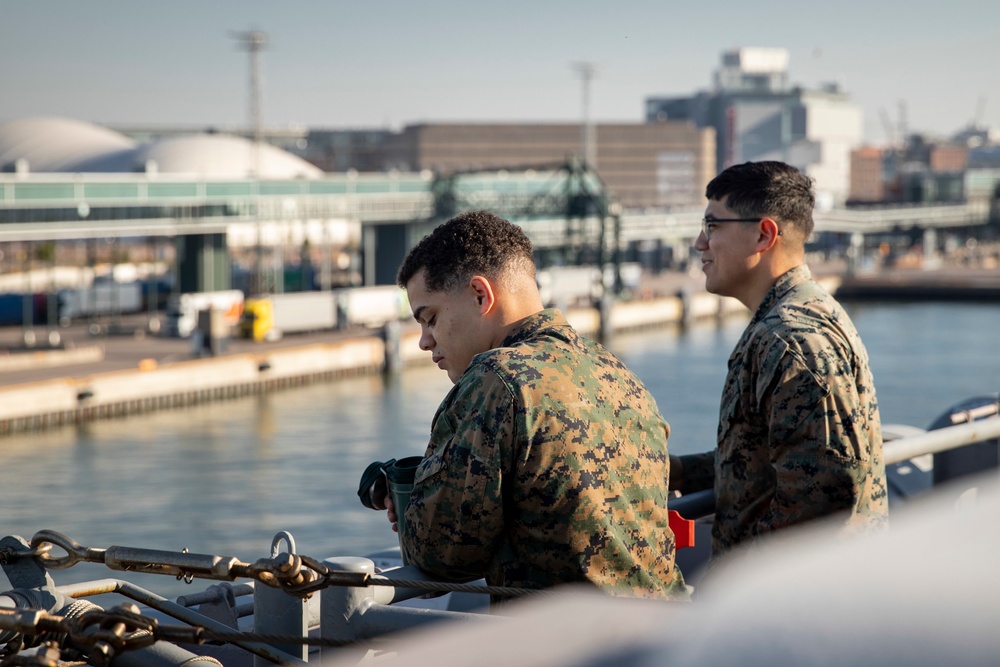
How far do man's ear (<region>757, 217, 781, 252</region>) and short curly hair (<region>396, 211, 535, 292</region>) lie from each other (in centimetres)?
82

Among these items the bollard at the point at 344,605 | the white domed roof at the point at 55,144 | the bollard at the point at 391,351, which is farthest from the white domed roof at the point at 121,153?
the bollard at the point at 344,605

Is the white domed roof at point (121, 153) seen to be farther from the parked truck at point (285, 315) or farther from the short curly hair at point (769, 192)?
the short curly hair at point (769, 192)

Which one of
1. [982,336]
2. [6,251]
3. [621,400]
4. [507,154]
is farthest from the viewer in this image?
[507,154]

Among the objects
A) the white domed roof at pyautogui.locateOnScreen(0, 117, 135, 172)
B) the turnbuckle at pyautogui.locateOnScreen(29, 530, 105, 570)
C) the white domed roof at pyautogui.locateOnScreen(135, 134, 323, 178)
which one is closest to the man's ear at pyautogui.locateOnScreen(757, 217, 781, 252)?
the turnbuckle at pyautogui.locateOnScreen(29, 530, 105, 570)

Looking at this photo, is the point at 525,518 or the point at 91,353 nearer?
the point at 525,518

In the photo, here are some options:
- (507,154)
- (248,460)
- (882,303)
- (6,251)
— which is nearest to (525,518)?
(248,460)

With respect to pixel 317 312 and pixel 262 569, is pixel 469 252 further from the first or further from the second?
pixel 317 312

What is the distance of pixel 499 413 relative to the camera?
217cm

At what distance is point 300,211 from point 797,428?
50.5 m

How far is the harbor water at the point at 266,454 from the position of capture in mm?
A: 18078

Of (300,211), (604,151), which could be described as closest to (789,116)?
(604,151)

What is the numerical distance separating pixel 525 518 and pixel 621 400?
0.97 ft

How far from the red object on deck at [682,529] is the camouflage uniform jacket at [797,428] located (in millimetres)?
185

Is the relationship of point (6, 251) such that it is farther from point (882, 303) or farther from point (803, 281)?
point (803, 281)
